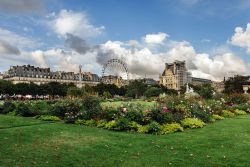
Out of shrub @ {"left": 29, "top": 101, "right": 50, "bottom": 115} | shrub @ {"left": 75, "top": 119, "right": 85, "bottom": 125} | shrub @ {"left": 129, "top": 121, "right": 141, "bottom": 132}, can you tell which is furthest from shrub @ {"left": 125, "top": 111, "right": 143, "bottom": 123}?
shrub @ {"left": 29, "top": 101, "right": 50, "bottom": 115}

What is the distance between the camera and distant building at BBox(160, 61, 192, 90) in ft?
623

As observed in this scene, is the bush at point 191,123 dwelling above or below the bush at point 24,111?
below

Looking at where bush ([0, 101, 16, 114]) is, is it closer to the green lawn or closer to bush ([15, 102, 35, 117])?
bush ([15, 102, 35, 117])

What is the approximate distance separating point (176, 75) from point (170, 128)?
176328 mm

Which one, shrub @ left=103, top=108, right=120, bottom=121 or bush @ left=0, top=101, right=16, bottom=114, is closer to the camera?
shrub @ left=103, top=108, right=120, bottom=121

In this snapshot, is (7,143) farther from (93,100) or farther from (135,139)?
(93,100)

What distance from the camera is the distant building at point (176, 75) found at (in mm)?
189875

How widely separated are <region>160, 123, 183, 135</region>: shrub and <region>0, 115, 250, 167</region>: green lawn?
20.5 inches

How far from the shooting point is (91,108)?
2122cm

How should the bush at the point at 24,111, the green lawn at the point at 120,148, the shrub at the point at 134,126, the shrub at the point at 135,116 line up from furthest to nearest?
the bush at the point at 24,111 → the shrub at the point at 135,116 → the shrub at the point at 134,126 → the green lawn at the point at 120,148

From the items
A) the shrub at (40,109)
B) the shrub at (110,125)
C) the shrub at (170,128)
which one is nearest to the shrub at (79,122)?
the shrub at (110,125)

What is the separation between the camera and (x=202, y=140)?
13.8m

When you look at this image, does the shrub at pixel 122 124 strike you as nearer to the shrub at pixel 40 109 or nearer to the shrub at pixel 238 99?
the shrub at pixel 40 109

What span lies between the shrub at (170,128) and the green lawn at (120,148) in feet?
1.71
